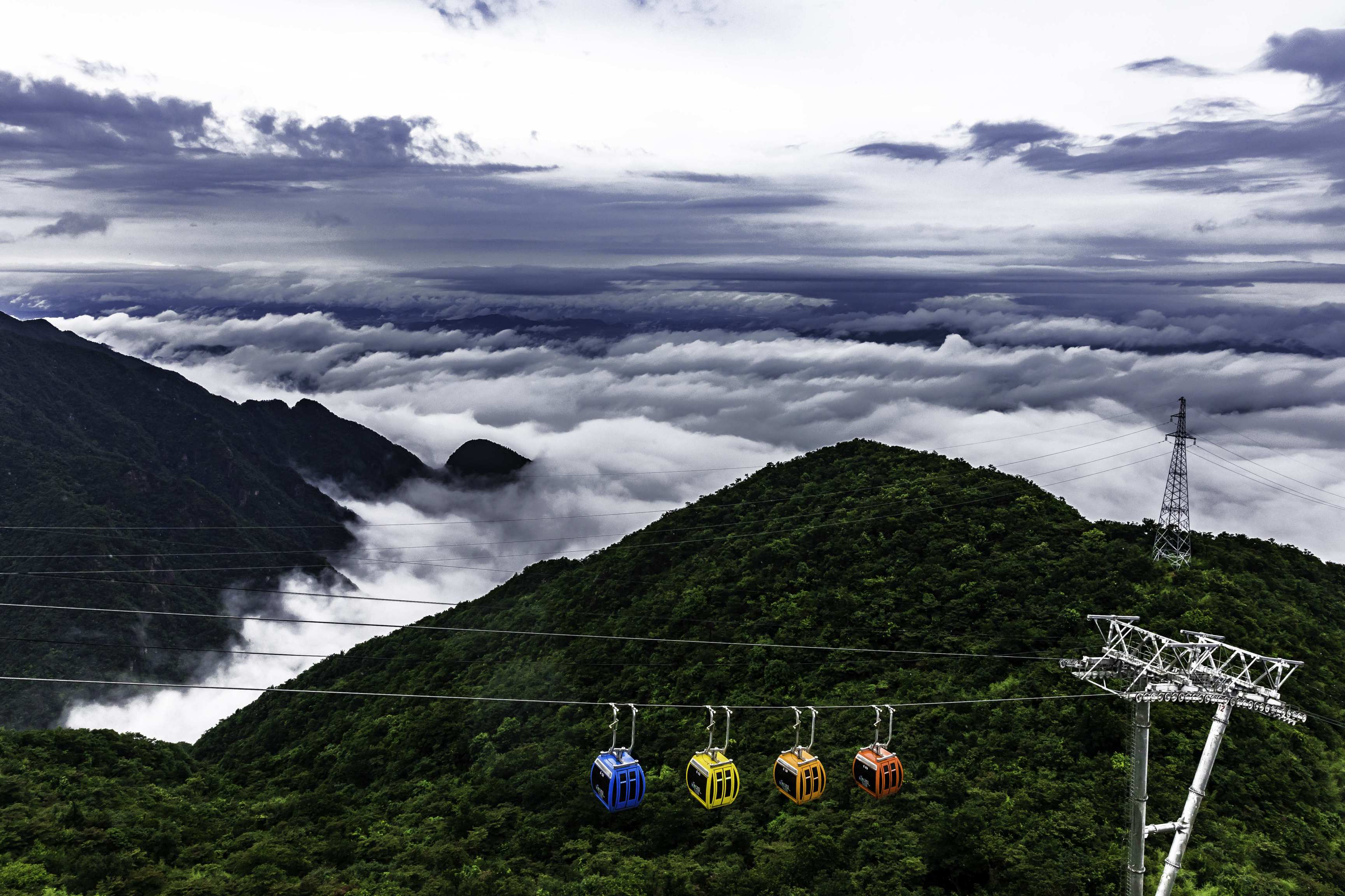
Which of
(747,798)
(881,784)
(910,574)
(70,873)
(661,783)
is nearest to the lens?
(881,784)

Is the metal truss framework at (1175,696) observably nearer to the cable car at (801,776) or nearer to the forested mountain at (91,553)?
the cable car at (801,776)

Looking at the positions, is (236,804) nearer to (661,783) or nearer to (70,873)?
(70,873)

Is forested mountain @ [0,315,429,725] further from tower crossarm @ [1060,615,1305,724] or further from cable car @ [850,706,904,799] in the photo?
tower crossarm @ [1060,615,1305,724]

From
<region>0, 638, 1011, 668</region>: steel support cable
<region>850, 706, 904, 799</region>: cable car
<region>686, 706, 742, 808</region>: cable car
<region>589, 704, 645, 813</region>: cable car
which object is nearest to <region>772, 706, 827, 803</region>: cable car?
<region>686, 706, 742, 808</region>: cable car

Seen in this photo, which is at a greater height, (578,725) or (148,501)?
(578,725)

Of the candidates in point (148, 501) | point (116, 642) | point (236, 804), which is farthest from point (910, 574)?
point (148, 501)
